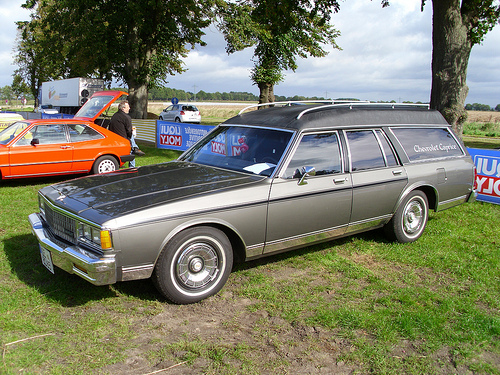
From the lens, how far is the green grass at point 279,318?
3.21m

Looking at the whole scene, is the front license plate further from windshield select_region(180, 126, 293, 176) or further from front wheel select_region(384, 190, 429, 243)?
front wheel select_region(384, 190, 429, 243)

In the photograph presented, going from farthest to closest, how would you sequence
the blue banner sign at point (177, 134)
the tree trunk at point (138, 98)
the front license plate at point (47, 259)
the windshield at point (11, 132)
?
1. the tree trunk at point (138, 98)
2. the blue banner sign at point (177, 134)
3. the windshield at point (11, 132)
4. the front license plate at point (47, 259)

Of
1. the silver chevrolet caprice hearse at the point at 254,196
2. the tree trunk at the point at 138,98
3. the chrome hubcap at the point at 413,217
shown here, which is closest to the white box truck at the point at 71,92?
the tree trunk at the point at 138,98

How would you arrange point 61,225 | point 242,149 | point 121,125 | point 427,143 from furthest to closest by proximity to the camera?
point 121,125 → point 427,143 → point 242,149 → point 61,225

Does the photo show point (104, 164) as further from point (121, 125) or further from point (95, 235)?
point (95, 235)

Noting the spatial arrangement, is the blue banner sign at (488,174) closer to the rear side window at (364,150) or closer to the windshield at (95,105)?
the rear side window at (364,150)

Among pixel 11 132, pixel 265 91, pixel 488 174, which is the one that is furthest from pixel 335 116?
pixel 265 91

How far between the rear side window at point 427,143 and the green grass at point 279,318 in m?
1.38

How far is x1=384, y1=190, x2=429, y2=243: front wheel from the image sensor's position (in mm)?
5727

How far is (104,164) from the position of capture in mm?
10102

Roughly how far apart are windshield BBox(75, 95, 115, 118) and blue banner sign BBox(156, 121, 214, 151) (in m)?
2.38

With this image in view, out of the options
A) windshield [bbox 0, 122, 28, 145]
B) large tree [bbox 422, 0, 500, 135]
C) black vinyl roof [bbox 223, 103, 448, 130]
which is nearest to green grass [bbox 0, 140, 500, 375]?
black vinyl roof [bbox 223, 103, 448, 130]

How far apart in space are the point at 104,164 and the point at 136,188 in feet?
20.5

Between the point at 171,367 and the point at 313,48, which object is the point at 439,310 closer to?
the point at 171,367
